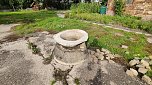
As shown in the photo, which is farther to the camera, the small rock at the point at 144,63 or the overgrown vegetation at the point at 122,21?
the overgrown vegetation at the point at 122,21

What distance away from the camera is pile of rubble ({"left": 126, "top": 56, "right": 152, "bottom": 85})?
599 centimetres

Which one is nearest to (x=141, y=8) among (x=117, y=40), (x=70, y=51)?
(x=117, y=40)

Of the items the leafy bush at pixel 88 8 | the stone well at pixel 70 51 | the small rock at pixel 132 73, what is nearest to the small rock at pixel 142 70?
the small rock at pixel 132 73

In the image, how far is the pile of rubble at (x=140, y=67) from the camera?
19.7 feet

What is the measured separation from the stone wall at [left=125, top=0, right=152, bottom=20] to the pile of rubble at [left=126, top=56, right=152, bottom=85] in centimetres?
668

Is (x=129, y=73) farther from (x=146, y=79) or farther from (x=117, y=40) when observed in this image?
(x=117, y=40)

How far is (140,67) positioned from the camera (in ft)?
21.3

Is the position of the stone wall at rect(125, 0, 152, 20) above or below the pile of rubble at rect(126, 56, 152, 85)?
above

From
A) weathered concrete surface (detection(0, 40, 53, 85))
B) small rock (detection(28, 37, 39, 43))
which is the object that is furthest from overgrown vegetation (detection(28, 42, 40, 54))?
small rock (detection(28, 37, 39, 43))

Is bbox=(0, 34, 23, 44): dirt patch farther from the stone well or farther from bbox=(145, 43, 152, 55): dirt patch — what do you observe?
bbox=(145, 43, 152, 55): dirt patch

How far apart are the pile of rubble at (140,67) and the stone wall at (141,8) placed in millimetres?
6678

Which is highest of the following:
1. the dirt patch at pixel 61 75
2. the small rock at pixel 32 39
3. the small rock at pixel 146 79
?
the small rock at pixel 32 39

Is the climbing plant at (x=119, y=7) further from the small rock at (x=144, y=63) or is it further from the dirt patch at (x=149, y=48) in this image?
the small rock at (x=144, y=63)

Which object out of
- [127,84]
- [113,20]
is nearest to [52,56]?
[127,84]
